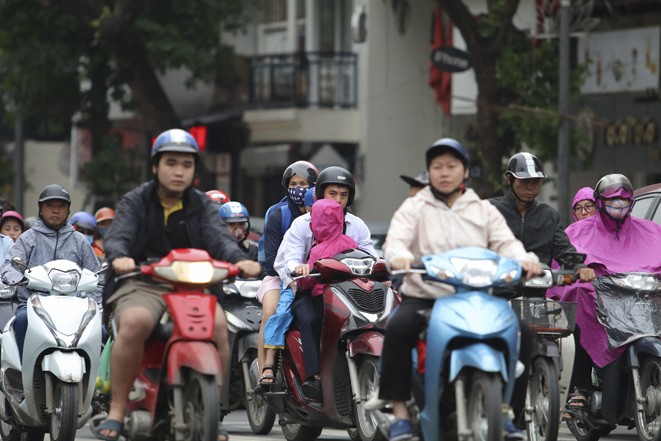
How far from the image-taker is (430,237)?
342 inches

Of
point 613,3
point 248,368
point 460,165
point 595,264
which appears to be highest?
point 613,3

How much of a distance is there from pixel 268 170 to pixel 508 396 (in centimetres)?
2869

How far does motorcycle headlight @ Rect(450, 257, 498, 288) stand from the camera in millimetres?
8219

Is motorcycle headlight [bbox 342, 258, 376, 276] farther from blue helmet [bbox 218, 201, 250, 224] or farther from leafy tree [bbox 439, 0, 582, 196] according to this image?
leafy tree [bbox 439, 0, 582, 196]

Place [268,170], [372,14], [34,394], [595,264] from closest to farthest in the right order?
[34,394], [595,264], [372,14], [268,170]

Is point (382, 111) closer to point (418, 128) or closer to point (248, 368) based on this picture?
point (418, 128)

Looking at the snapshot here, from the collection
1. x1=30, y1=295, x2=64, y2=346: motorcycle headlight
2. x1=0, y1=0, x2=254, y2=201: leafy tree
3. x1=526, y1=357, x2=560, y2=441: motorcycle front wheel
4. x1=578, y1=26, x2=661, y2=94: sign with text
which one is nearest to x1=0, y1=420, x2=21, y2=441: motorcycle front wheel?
x1=30, y1=295, x2=64, y2=346: motorcycle headlight

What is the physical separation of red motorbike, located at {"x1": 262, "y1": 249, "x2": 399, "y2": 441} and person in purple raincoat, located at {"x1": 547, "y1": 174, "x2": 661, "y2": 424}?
161 cm

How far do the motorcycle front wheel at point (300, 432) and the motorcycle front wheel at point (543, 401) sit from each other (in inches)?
72.0

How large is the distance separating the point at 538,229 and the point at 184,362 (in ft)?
11.9

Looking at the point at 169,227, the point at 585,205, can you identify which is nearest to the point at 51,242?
the point at 169,227

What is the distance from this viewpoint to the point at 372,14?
108 ft

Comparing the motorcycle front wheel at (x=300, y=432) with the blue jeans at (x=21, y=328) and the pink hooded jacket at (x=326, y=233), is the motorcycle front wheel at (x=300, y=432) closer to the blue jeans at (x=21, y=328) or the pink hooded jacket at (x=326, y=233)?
the pink hooded jacket at (x=326, y=233)

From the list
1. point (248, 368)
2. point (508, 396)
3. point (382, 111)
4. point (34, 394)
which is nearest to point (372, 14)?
point (382, 111)
